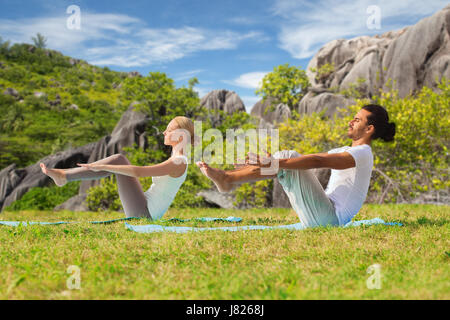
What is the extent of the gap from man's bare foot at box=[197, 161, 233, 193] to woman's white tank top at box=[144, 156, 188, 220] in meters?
1.74

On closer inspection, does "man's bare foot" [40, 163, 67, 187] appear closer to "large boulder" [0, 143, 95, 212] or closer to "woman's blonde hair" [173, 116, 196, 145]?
"woman's blonde hair" [173, 116, 196, 145]

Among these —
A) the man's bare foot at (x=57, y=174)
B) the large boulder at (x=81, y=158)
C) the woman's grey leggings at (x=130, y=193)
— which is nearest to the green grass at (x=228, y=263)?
the man's bare foot at (x=57, y=174)

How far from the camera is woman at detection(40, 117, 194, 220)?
527 centimetres

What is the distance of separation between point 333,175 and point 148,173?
8.01 feet

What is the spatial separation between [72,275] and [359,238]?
9.40ft

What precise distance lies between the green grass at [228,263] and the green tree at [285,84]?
2821 centimetres

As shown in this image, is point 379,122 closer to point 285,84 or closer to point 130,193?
point 130,193

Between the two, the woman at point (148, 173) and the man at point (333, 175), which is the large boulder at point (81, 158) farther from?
the man at point (333, 175)

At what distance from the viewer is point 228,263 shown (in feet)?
10.6

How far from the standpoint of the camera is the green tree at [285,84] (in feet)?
105

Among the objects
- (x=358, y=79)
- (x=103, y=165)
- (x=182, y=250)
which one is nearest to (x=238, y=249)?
(x=182, y=250)

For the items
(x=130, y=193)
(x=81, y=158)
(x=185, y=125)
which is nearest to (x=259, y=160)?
(x=185, y=125)

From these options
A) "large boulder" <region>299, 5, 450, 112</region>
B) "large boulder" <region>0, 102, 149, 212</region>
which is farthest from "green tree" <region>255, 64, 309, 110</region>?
"large boulder" <region>0, 102, 149, 212</region>
